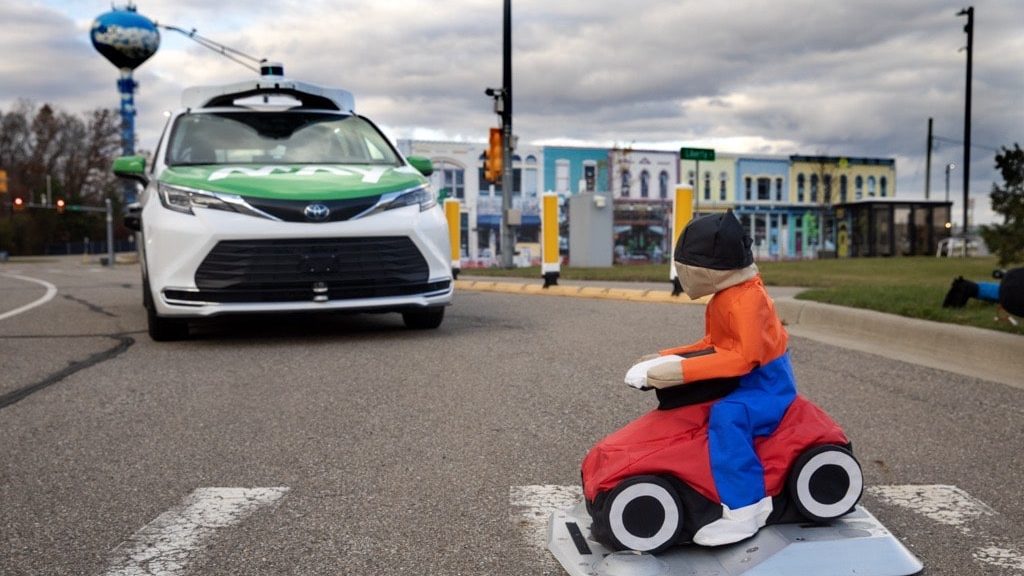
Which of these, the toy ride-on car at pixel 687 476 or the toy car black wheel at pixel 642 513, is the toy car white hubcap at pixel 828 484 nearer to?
the toy ride-on car at pixel 687 476

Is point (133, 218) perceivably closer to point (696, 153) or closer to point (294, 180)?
point (294, 180)

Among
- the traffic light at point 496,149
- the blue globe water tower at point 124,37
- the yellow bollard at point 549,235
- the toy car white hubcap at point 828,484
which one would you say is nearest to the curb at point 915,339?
the toy car white hubcap at point 828,484

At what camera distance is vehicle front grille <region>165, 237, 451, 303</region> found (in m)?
6.87

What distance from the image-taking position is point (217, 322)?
9.33 metres

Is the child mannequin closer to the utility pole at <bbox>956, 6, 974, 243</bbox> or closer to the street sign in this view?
the street sign

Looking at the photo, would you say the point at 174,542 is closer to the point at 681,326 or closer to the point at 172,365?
the point at 172,365

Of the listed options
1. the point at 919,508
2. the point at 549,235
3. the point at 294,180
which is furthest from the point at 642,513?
the point at 549,235

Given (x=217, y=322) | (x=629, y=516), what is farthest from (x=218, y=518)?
(x=217, y=322)

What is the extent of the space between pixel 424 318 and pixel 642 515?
5.69 metres

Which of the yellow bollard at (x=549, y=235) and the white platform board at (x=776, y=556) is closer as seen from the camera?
the white platform board at (x=776, y=556)

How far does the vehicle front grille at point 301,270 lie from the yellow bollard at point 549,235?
221 inches

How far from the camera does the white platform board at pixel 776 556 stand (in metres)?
2.54

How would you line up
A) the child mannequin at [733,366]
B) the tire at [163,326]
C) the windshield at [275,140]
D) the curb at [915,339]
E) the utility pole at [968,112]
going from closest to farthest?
1. the child mannequin at [733,366]
2. the curb at [915,339]
3. the tire at [163,326]
4. the windshield at [275,140]
5. the utility pole at [968,112]

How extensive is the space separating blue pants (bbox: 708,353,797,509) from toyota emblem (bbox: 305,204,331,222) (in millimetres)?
4752
